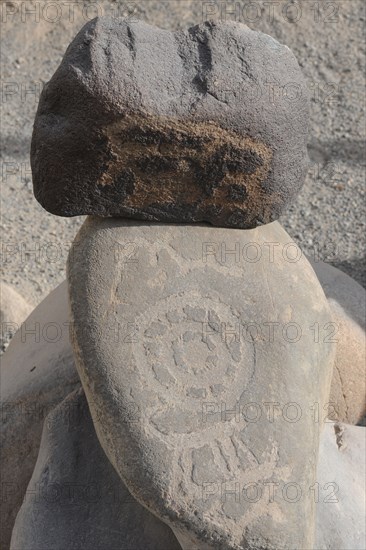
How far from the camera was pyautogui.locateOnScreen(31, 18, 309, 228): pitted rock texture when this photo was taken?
1087 millimetres

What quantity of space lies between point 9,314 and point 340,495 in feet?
3.42

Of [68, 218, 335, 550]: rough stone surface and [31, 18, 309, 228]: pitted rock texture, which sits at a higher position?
[31, 18, 309, 228]: pitted rock texture

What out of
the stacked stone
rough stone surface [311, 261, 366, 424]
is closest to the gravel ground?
rough stone surface [311, 261, 366, 424]

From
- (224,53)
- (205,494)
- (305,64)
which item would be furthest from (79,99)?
(305,64)

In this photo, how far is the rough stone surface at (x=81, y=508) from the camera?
126cm

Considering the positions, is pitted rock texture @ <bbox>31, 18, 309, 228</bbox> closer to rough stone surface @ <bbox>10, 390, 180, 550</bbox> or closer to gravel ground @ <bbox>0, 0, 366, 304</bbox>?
rough stone surface @ <bbox>10, 390, 180, 550</bbox>

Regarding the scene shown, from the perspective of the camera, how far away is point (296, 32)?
3.03 metres

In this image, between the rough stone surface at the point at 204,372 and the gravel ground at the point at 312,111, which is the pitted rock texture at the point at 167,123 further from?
the gravel ground at the point at 312,111

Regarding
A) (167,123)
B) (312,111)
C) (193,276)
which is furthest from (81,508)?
(312,111)

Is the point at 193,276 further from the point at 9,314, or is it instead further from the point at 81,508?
the point at 9,314

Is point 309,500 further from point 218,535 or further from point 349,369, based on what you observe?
point 349,369

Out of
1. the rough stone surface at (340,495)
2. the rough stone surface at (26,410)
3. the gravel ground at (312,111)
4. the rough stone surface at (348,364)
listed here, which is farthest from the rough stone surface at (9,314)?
the rough stone surface at (340,495)

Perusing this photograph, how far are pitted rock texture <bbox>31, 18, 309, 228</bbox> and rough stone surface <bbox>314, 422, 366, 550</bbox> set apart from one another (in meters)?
0.48

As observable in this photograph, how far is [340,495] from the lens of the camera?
1358 millimetres
